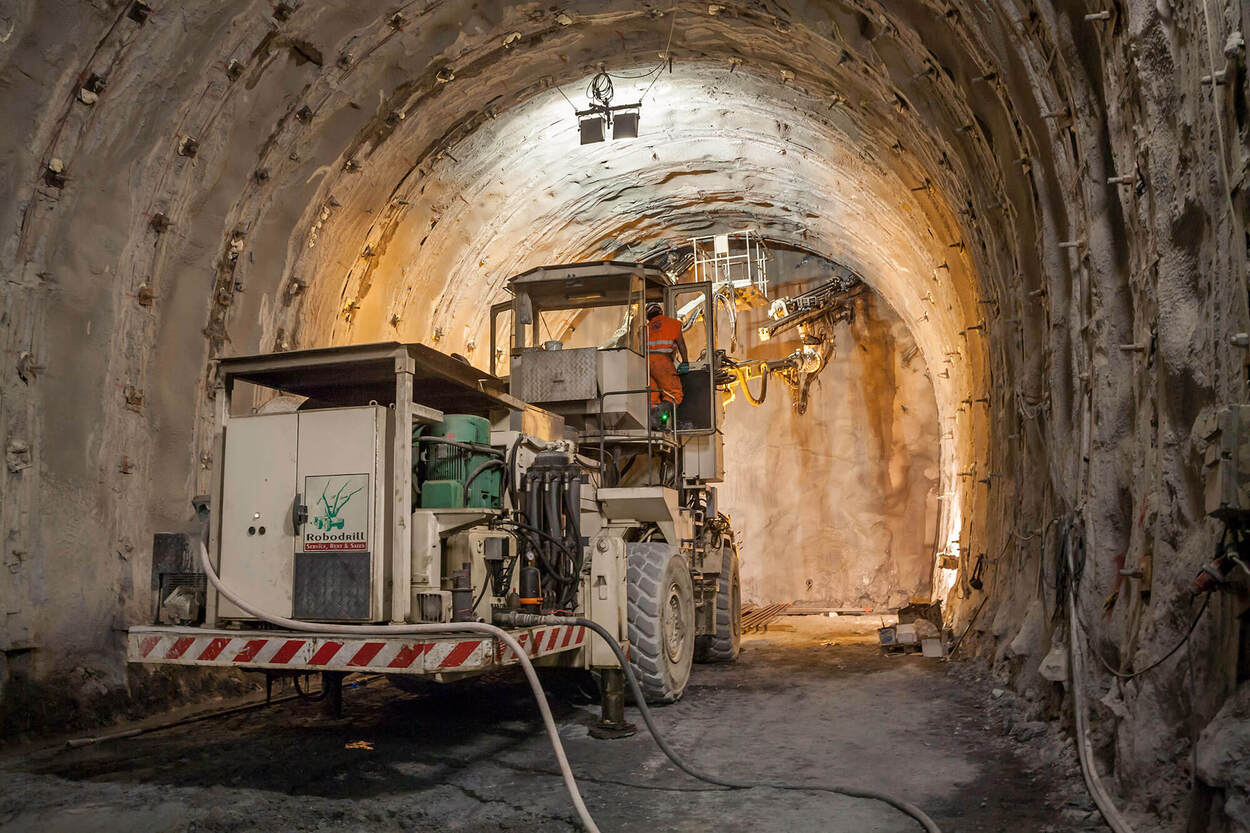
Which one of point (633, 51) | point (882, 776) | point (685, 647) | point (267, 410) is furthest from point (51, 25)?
point (882, 776)

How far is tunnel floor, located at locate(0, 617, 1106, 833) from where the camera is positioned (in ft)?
13.6

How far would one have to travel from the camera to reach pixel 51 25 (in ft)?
19.2

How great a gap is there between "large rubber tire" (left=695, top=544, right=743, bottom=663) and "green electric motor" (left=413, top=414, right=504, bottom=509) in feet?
12.8

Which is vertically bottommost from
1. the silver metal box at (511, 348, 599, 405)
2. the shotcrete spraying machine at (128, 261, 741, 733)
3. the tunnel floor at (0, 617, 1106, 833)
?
the tunnel floor at (0, 617, 1106, 833)

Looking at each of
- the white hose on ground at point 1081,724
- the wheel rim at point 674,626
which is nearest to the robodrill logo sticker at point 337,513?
the wheel rim at point 674,626

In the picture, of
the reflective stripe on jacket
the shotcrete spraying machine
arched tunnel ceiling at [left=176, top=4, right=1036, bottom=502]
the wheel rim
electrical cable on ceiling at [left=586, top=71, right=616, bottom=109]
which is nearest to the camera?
the shotcrete spraying machine

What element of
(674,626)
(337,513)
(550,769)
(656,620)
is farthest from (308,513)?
(674,626)

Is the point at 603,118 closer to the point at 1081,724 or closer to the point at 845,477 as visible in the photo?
the point at 1081,724

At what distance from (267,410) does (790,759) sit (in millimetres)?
3438

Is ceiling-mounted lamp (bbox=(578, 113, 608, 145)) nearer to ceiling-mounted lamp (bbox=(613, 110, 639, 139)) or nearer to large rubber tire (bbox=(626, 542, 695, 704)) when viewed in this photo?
ceiling-mounted lamp (bbox=(613, 110, 639, 139))

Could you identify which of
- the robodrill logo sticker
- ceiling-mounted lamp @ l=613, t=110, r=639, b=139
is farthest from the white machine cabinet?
ceiling-mounted lamp @ l=613, t=110, r=639, b=139

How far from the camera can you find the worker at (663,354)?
27.4 feet

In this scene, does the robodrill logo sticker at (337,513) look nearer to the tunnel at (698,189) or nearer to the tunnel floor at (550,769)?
the tunnel floor at (550,769)

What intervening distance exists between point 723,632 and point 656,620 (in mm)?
2847
